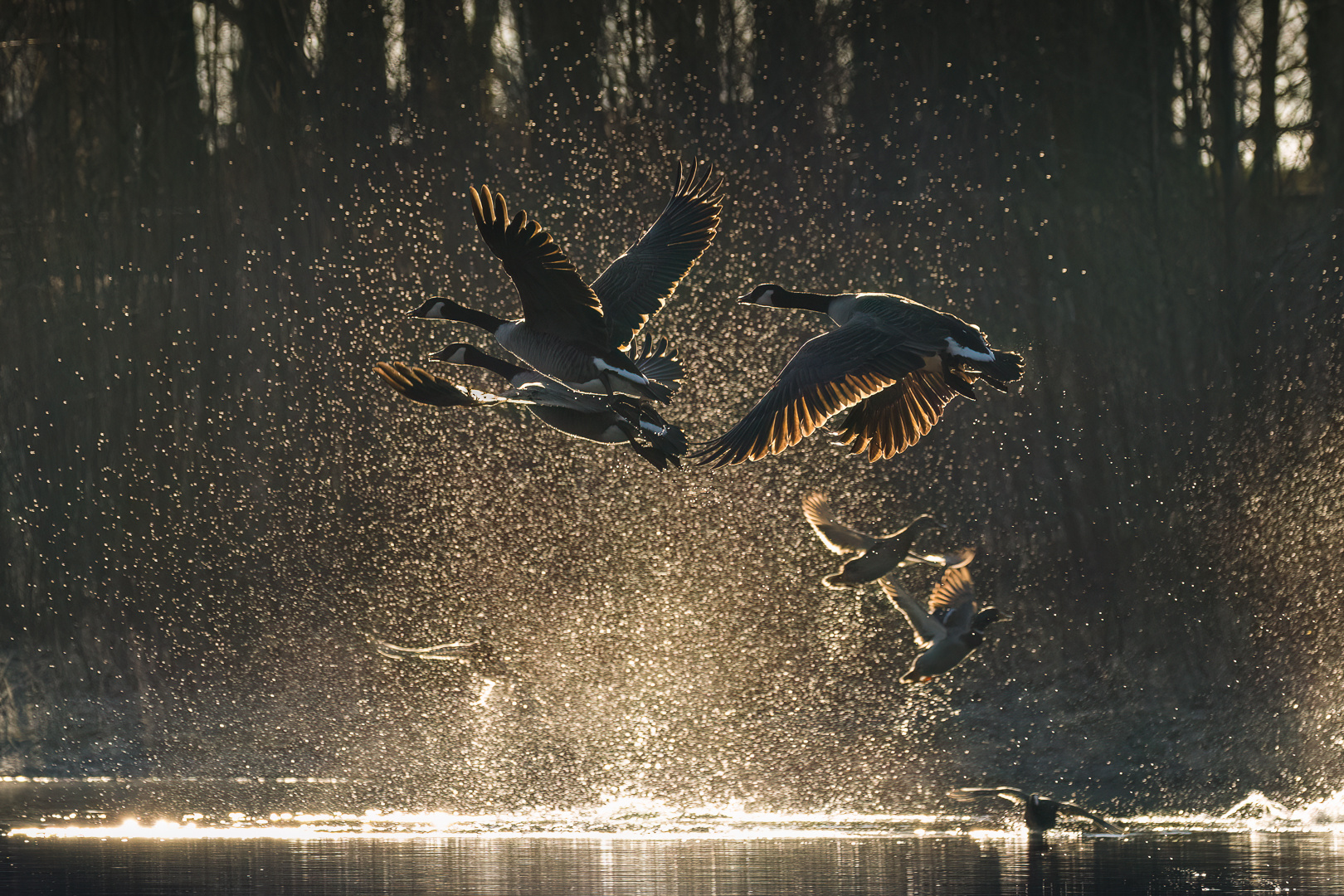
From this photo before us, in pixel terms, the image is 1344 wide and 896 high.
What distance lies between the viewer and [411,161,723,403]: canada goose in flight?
24.0ft

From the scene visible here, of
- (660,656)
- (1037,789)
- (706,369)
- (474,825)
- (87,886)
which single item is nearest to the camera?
(87,886)

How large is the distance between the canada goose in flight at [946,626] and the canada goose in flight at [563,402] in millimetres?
2623

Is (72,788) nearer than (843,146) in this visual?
Yes

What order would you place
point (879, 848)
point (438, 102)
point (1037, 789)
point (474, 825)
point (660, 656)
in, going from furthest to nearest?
point (438, 102)
point (660, 656)
point (1037, 789)
point (474, 825)
point (879, 848)

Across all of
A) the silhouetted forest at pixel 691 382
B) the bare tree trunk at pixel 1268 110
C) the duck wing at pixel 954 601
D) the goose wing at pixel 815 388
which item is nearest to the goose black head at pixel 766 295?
the goose wing at pixel 815 388

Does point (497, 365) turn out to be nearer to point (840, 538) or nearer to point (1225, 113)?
point (840, 538)

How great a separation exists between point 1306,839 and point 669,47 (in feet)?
37.0

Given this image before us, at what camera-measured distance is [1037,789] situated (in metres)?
12.8

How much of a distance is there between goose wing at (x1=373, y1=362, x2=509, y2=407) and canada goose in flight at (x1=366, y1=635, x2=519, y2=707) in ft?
26.6

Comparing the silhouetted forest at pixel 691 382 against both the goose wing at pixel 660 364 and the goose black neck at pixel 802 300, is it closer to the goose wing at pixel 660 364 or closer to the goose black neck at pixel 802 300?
the goose black neck at pixel 802 300

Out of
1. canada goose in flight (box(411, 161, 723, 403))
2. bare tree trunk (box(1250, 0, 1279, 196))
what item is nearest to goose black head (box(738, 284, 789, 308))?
canada goose in flight (box(411, 161, 723, 403))

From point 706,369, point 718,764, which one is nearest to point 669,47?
point 706,369

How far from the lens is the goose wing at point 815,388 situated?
7328 millimetres

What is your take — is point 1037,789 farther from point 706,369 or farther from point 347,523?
point 347,523
